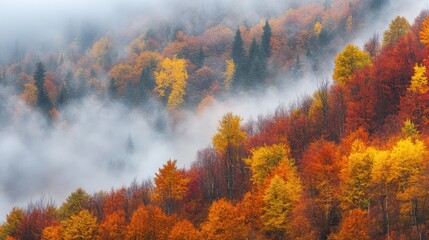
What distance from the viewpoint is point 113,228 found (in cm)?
6856

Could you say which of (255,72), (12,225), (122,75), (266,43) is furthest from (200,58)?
(12,225)

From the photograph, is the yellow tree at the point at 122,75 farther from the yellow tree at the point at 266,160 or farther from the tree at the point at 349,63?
the yellow tree at the point at 266,160

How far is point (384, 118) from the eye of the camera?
7612cm

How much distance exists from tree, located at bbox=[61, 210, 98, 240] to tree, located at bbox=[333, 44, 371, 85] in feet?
171

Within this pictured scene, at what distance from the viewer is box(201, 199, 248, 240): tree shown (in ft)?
190

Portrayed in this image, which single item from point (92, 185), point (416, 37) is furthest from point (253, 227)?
point (92, 185)

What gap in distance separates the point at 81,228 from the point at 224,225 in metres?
24.6

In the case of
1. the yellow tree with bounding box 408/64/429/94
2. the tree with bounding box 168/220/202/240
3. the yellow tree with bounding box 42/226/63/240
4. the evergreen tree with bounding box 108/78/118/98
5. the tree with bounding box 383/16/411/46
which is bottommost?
the tree with bounding box 168/220/202/240

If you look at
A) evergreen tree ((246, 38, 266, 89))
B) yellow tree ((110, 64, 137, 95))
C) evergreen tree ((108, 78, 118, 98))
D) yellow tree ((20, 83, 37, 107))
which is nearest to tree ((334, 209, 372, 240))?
evergreen tree ((246, 38, 266, 89))

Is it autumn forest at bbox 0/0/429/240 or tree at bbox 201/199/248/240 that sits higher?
autumn forest at bbox 0/0/429/240

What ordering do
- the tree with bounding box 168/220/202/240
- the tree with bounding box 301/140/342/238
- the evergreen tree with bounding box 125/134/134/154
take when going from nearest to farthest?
the tree with bounding box 301/140/342/238, the tree with bounding box 168/220/202/240, the evergreen tree with bounding box 125/134/134/154

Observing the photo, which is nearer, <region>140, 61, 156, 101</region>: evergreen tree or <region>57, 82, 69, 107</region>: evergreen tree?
<region>140, 61, 156, 101</region>: evergreen tree

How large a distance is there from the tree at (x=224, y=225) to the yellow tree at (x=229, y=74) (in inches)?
3723

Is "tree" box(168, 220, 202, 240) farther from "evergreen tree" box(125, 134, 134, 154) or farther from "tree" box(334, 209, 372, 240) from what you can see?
"evergreen tree" box(125, 134, 134, 154)
